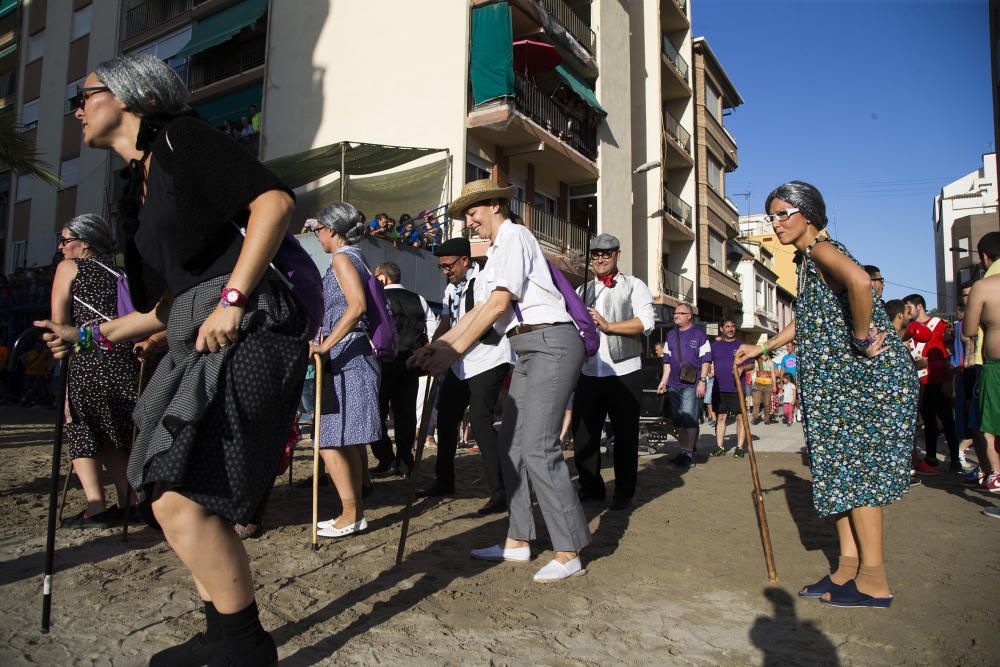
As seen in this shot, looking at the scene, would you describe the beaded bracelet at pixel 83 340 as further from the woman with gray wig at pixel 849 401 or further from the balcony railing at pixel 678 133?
the balcony railing at pixel 678 133

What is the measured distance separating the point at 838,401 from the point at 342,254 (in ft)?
9.02

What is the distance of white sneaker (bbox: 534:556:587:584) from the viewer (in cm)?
325

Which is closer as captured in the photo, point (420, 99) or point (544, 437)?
point (544, 437)

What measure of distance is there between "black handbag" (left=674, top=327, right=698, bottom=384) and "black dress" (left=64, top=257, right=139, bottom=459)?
596 centimetres

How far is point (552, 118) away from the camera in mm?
21062

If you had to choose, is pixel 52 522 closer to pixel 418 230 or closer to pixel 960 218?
pixel 418 230

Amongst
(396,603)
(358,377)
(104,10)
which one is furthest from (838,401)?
(104,10)

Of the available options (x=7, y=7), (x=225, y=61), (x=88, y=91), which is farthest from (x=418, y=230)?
(x=7, y=7)

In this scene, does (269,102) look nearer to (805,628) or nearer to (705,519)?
(705,519)

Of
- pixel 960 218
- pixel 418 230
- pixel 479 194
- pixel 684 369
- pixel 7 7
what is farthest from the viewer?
pixel 960 218

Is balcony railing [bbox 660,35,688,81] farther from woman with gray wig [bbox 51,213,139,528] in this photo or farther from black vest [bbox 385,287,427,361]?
woman with gray wig [bbox 51,213,139,528]

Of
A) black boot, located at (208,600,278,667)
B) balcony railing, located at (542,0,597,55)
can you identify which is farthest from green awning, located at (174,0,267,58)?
black boot, located at (208,600,278,667)

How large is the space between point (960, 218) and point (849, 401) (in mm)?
66270

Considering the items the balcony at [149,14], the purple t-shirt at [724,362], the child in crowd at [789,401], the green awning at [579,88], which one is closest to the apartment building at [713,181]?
the green awning at [579,88]
